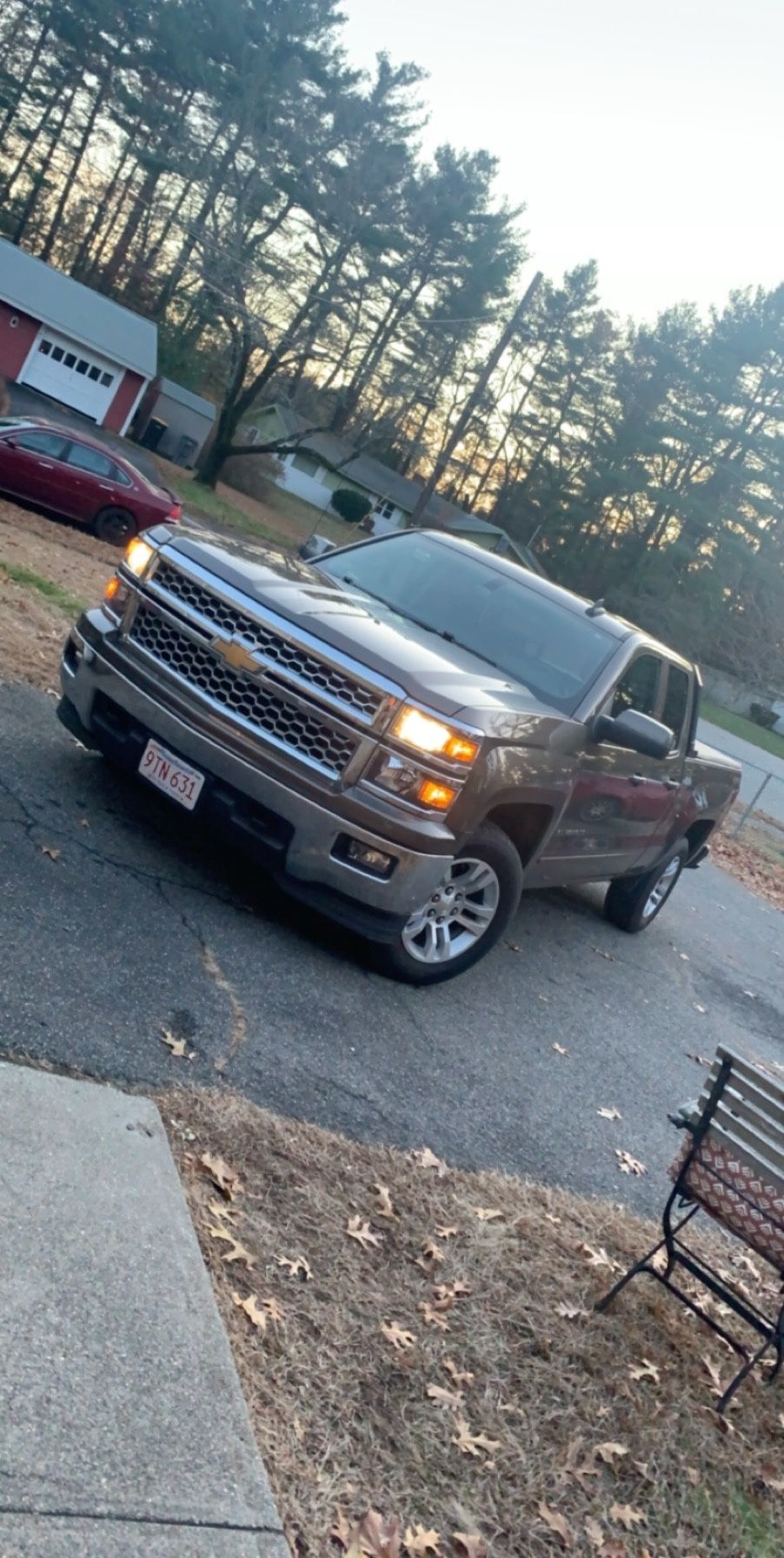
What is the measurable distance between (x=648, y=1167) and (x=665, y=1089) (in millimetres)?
1049

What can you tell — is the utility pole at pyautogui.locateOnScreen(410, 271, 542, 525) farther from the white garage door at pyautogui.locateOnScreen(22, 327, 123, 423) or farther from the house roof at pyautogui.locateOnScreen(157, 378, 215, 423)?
the house roof at pyautogui.locateOnScreen(157, 378, 215, 423)

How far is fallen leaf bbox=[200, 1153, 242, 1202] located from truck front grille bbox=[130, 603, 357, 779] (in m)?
1.79

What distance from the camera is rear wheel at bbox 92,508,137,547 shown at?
16.5 metres

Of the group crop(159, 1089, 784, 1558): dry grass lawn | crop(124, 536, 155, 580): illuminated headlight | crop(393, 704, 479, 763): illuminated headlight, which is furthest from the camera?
crop(124, 536, 155, 580): illuminated headlight

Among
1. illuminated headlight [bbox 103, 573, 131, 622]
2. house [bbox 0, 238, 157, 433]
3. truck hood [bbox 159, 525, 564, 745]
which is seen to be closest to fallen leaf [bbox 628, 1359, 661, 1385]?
truck hood [bbox 159, 525, 564, 745]

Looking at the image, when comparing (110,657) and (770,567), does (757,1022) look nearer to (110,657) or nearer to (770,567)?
(110,657)

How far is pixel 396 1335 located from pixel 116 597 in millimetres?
3624

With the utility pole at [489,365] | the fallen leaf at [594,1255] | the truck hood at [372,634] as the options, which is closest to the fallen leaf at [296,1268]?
the fallen leaf at [594,1255]

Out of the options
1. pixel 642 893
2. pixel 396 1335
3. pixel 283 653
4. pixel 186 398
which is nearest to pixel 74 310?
pixel 186 398

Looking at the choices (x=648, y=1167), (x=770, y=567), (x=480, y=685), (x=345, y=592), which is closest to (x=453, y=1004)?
(x=648, y=1167)

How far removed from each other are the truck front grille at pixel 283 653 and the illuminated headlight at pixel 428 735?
0.39ft

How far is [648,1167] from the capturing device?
16.8 ft

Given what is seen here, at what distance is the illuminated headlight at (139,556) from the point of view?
545 cm

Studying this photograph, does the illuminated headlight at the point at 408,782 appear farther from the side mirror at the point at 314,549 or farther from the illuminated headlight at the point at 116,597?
the side mirror at the point at 314,549
